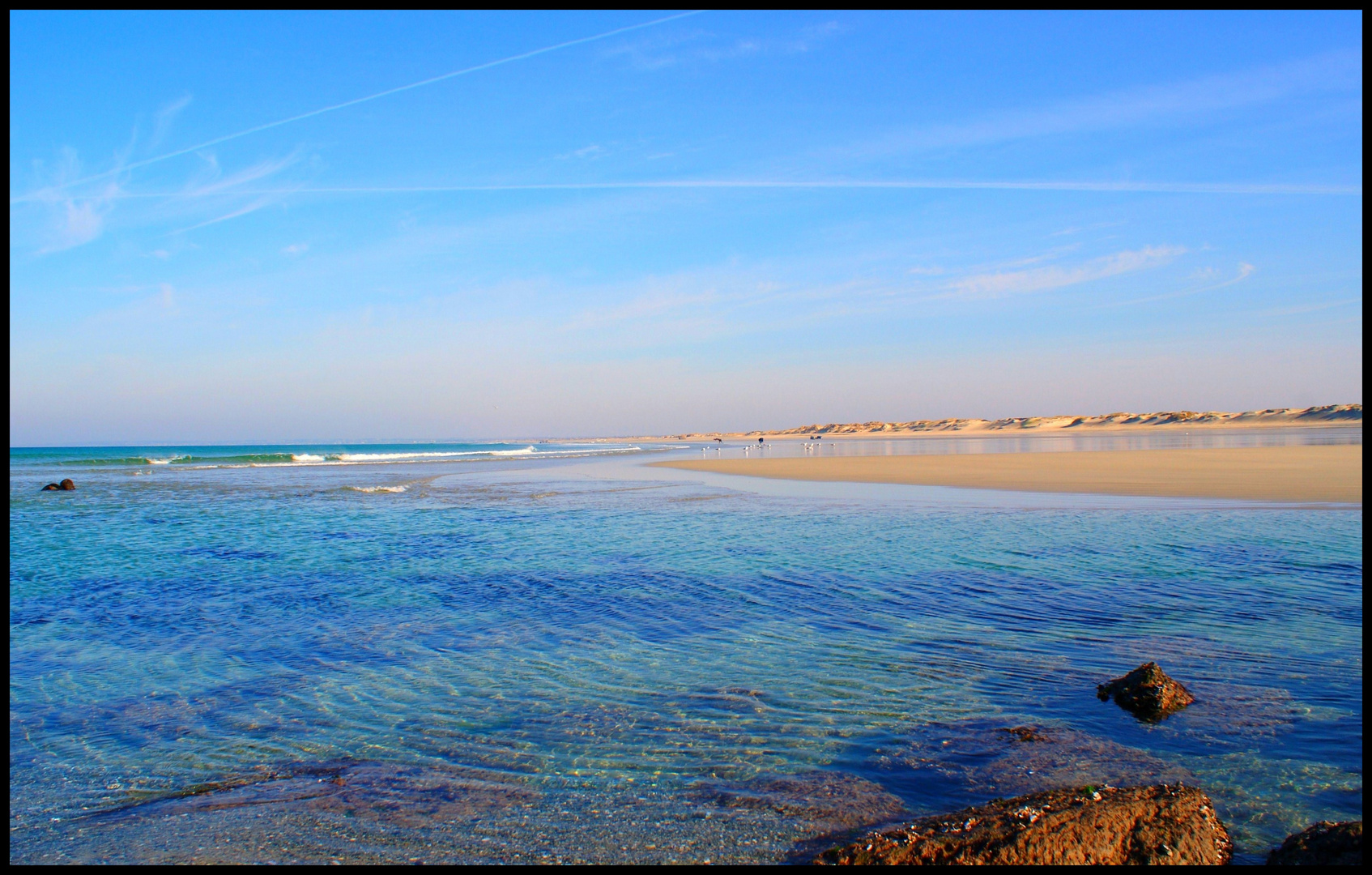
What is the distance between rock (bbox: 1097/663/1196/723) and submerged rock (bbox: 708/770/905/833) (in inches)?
92.7

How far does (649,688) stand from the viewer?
19.9 ft

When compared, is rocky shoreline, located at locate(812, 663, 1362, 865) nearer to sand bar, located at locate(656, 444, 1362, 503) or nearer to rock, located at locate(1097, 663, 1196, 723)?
rock, located at locate(1097, 663, 1196, 723)

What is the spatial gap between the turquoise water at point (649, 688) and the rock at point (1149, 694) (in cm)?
17

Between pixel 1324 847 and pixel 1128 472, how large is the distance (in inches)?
1087

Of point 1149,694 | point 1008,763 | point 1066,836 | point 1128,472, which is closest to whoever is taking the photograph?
point 1066,836

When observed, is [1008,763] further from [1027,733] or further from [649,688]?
[649,688]

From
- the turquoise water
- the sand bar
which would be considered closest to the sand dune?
the sand bar

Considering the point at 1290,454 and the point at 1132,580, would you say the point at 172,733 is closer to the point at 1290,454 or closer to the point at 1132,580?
the point at 1132,580

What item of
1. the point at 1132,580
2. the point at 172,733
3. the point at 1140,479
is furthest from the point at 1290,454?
the point at 172,733

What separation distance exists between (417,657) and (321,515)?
48.9 ft

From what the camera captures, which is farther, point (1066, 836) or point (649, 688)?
point (649, 688)

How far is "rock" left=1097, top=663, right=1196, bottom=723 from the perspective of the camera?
5.12m

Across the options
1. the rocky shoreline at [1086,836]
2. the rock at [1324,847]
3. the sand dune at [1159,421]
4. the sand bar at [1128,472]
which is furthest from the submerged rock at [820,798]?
the sand dune at [1159,421]

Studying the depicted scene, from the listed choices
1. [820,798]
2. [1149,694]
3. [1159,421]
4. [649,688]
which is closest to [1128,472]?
[1149,694]
